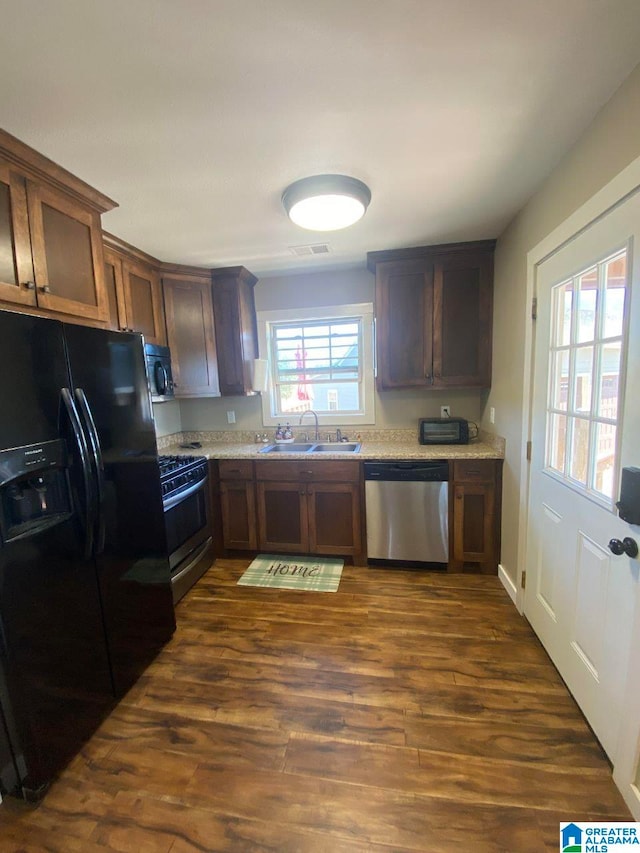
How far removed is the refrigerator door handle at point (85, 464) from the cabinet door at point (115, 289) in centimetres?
118

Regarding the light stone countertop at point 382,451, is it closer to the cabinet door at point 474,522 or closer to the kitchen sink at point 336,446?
the kitchen sink at point 336,446

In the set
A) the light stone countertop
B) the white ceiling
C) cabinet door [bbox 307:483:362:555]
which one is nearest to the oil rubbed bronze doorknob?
the light stone countertop

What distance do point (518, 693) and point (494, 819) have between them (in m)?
A: 0.57

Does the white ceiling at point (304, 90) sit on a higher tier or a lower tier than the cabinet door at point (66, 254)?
higher

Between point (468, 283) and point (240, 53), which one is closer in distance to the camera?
point (240, 53)

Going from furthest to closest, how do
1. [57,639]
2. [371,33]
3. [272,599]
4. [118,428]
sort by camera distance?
1. [272,599]
2. [118,428]
3. [57,639]
4. [371,33]

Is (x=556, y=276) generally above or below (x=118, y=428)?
above

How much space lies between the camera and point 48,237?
1606 millimetres

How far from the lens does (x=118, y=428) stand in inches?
63.3

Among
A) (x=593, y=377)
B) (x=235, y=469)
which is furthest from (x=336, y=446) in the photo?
(x=593, y=377)

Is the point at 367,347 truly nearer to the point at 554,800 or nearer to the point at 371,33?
the point at 371,33

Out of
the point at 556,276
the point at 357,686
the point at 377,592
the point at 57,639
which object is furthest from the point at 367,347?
the point at 57,639

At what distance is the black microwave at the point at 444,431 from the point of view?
284cm

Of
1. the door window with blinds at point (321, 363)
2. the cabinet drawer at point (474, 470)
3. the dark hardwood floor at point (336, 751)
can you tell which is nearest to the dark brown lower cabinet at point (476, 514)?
the cabinet drawer at point (474, 470)
